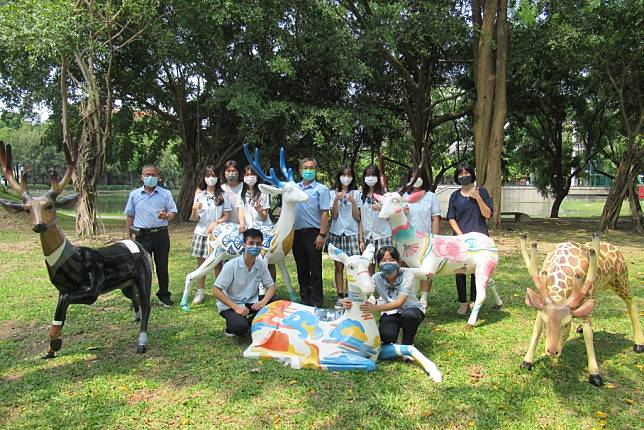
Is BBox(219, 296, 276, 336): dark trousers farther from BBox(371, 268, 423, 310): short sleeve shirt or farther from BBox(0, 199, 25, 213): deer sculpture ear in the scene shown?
BBox(0, 199, 25, 213): deer sculpture ear

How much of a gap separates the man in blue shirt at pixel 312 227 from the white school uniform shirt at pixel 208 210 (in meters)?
1.04

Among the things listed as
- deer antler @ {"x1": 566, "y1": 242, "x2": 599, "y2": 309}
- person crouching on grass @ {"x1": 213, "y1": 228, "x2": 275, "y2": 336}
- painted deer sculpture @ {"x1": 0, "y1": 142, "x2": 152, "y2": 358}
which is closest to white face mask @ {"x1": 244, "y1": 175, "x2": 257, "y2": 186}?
person crouching on grass @ {"x1": 213, "y1": 228, "x2": 275, "y2": 336}

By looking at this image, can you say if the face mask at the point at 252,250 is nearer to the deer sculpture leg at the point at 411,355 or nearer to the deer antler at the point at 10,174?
the deer sculpture leg at the point at 411,355

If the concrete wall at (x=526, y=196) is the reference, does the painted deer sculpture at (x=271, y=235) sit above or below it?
above

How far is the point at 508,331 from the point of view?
537 cm

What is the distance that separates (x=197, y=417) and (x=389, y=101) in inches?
656

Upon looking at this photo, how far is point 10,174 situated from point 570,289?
16.0 ft

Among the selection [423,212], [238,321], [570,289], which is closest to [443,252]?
[423,212]

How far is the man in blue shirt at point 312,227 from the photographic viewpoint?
5.83 metres

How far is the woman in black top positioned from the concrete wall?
2553 cm

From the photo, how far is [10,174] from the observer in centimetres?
444

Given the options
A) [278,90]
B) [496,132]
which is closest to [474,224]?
[496,132]

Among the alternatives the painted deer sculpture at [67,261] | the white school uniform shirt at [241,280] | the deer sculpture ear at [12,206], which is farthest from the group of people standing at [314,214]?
the deer sculpture ear at [12,206]

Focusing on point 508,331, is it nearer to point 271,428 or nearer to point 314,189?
point 314,189
